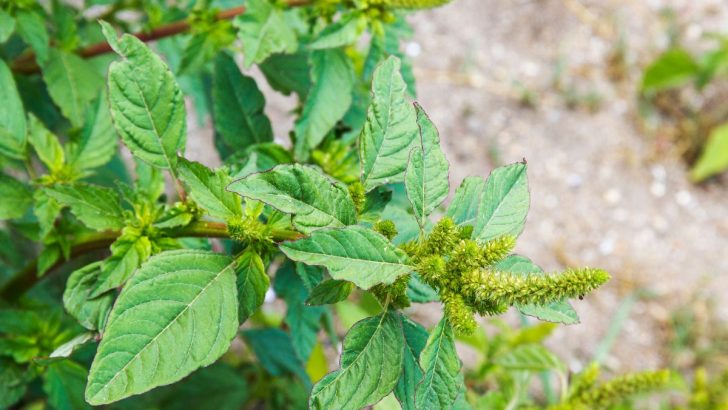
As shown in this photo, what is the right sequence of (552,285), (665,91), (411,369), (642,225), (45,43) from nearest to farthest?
(552,285) < (411,369) < (45,43) < (642,225) < (665,91)

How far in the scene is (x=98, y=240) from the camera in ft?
3.62

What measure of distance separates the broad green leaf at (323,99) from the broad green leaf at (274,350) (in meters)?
0.56

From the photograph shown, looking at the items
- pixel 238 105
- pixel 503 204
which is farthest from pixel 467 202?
pixel 238 105

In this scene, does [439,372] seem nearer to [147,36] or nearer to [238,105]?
[238,105]

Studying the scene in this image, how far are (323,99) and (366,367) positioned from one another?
524 mm

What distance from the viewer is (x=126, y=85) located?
3.02 ft

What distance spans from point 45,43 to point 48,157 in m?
0.24

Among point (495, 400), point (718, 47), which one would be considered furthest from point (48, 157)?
point (718, 47)

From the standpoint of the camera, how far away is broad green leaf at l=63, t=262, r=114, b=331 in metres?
0.97

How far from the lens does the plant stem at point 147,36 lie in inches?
52.4

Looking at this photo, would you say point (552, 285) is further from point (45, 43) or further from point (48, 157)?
point (45, 43)

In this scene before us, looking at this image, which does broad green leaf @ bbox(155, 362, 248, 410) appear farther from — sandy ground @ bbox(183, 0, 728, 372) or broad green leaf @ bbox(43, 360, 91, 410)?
sandy ground @ bbox(183, 0, 728, 372)

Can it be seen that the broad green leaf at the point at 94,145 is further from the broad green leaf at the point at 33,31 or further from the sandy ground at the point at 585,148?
the sandy ground at the point at 585,148

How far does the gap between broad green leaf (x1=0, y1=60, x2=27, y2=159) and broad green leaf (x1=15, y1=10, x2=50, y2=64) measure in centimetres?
15
